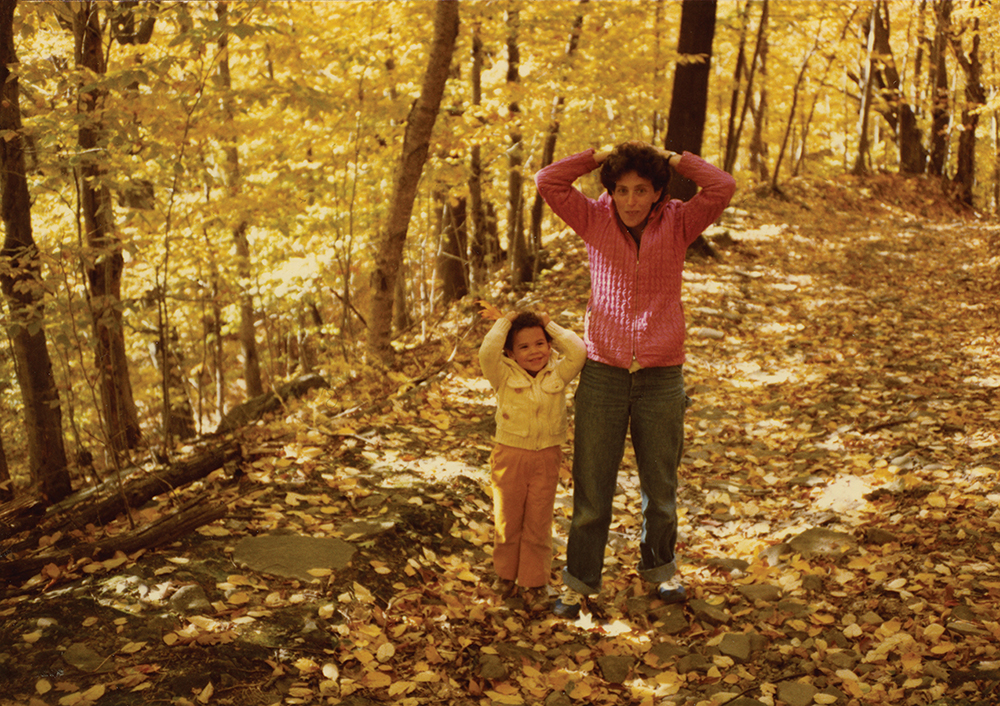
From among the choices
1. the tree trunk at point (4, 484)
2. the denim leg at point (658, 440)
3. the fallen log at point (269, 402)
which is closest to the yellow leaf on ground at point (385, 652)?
the denim leg at point (658, 440)

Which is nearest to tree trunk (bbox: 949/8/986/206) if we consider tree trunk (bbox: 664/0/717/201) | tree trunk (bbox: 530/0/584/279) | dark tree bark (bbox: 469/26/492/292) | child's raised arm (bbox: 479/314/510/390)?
tree trunk (bbox: 664/0/717/201)

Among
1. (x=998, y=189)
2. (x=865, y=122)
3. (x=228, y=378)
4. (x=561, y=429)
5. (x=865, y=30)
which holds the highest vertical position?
(x=865, y=30)

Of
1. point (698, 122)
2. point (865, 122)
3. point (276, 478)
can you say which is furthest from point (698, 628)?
point (865, 122)

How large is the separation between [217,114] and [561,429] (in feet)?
14.9

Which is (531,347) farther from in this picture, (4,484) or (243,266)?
(243,266)

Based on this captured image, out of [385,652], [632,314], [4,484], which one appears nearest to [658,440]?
[632,314]

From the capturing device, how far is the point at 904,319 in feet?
29.4

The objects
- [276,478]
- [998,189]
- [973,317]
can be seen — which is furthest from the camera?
[998,189]

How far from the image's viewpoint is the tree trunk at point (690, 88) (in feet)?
33.4

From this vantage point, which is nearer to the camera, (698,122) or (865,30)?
(698,122)

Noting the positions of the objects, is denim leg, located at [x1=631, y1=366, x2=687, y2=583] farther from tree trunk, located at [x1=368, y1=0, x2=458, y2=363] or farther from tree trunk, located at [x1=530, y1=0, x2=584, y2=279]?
tree trunk, located at [x1=530, y1=0, x2=584, y2=279]

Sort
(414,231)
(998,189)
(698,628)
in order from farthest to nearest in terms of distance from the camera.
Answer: (998,189) < (414,231) < (698,628)

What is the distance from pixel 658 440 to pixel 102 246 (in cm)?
538

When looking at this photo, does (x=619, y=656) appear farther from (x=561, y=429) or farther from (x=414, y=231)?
A: (x=414, y=231)
